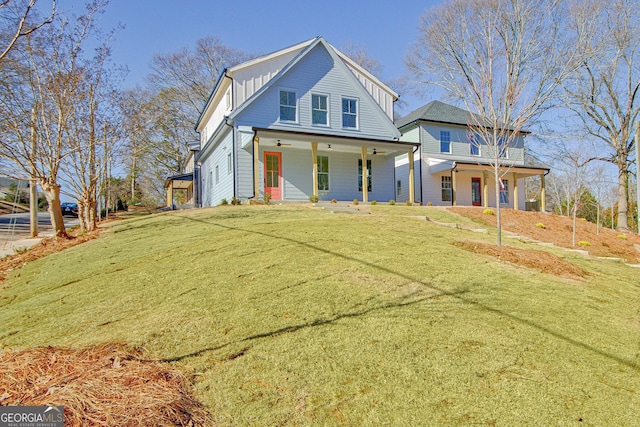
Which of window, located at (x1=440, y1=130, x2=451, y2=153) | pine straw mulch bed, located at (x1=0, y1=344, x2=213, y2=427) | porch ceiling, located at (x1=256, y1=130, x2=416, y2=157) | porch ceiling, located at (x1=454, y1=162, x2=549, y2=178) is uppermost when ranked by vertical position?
window, located at (x1=440, y1=130, x2=451, y2=153)

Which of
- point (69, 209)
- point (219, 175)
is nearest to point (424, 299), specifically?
point (219, 175)

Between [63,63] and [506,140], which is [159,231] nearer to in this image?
[63,63]

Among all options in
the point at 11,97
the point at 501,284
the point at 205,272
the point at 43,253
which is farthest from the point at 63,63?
the point at 501,284

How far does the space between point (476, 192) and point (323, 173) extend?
37.4ft

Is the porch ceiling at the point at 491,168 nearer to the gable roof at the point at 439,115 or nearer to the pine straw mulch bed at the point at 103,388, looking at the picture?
the gable roof at the point at 439,115

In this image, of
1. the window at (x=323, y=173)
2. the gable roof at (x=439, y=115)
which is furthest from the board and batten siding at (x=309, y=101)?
the gable roof at (x=439, y=115)

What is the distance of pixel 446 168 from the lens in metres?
21.2

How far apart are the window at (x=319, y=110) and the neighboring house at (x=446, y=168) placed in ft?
22.0

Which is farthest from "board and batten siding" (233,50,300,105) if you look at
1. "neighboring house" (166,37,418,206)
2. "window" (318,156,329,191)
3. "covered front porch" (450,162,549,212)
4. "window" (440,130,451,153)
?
"covered front porch" (450,162,549,212)

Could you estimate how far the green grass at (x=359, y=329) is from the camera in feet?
8.16

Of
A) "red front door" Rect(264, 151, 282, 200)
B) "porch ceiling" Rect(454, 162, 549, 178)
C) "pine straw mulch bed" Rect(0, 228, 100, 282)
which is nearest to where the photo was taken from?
"pine straw mulch bed" Rect(0, 228, 100, 282)

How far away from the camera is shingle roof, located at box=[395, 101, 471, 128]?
22.8 m

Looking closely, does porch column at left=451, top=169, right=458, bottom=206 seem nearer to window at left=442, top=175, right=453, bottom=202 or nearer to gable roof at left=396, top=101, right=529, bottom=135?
window at left=442, top=175, right=453, bottom=202

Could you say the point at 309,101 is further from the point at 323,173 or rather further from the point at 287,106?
the point at 323,173
